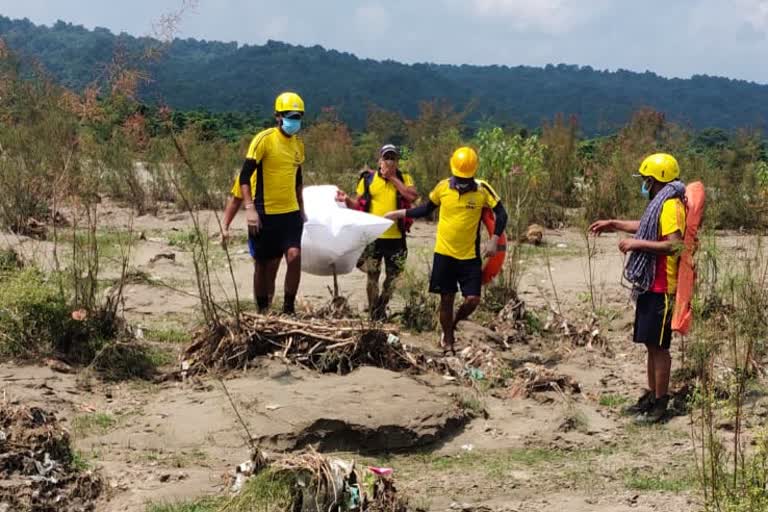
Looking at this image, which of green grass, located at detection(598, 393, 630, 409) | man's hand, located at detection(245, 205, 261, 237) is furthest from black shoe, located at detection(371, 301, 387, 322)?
green grass, located at detection(598, 393, 630, 409)

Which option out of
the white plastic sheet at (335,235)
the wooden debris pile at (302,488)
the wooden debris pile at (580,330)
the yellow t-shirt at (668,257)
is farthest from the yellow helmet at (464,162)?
the wooden debris pile at (302,488)

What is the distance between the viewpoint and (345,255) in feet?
24.0

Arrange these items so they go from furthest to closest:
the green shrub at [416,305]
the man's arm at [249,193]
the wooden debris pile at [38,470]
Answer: the green shrub at [416,305] → the man's arm at [249,193] → the wooden debris pile at [38,470]

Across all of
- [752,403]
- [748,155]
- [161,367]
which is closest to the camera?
[752,403]

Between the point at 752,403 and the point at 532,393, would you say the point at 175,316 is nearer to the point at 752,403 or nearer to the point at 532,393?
the point at 532,393

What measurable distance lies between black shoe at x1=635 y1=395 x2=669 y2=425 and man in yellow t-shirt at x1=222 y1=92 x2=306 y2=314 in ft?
8.28

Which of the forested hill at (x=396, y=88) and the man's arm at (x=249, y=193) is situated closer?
the man's arm at (x=249, y=193)

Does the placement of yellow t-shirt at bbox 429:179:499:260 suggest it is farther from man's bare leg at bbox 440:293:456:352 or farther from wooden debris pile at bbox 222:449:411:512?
wooden debris pile at bbox 222:449:411:512

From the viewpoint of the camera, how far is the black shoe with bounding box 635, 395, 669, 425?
5.95 meters

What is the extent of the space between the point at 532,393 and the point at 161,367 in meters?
2.49

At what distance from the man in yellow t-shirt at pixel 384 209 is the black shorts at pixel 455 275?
2.15ft

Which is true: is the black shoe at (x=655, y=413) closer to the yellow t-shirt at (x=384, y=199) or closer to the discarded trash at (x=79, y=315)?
the yellow t-shirt at (x=384, y=199)

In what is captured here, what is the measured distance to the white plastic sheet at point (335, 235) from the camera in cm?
726

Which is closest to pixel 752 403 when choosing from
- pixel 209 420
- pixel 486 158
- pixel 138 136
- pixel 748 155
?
pixel 209 420
